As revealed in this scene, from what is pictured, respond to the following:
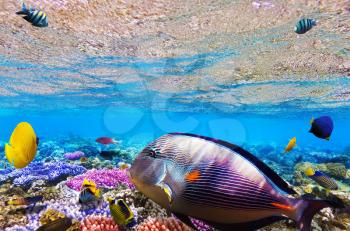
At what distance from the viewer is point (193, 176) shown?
171 centimetres

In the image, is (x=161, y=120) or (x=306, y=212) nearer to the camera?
(x=306, y=212)

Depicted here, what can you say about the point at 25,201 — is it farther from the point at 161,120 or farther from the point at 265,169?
the point at 161,120

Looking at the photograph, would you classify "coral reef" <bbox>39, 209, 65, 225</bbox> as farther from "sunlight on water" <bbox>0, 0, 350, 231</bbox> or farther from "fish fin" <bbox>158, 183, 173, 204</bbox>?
"fish fin" <bbox>158, 183, 173, 204</bbox>

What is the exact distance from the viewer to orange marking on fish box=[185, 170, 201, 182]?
1698 millimetres

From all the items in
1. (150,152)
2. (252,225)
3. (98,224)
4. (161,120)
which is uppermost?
(150,152)

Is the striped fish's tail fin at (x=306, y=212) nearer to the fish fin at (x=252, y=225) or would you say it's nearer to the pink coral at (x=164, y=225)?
the fish fin at (x=252, y=225)

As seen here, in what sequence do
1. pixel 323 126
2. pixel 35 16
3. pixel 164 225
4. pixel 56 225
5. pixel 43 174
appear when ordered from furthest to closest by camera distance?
pixel 43 174 < pixel 35 16 < pixel 323 126 < pixel 164 225 < pixel 56 225

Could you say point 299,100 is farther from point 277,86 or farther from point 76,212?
point 76,212

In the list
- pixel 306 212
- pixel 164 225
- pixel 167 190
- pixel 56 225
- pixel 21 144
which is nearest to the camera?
pixel 306 212

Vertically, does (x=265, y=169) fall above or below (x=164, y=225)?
above

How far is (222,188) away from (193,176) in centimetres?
20

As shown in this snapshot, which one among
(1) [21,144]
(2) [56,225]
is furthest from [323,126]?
(1) [21,144]

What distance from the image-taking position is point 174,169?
177 cm

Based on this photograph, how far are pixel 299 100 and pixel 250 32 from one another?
19.6m
